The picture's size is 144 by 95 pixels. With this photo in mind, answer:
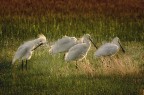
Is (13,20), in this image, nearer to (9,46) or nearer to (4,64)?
(9,46)

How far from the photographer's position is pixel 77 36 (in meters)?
17.3

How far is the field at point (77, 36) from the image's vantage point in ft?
39.0

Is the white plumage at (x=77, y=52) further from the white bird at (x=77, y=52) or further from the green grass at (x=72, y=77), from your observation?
the green grass at (x=72, y=77)

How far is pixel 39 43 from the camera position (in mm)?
14133

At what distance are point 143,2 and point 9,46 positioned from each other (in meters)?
7.46

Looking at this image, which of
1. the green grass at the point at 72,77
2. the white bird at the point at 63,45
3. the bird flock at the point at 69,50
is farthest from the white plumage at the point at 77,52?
the white bird at the point at 63,45

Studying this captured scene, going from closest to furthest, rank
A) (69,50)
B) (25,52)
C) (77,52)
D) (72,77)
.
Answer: (72,77) → (77,52) → (25,52) → (69,50)

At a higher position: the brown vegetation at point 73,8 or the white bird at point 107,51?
the brown vegetation at point 73,8

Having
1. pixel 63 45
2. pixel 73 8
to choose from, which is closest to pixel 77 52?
pixel 63 45

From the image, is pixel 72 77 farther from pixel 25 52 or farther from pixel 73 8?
pixel 73 8

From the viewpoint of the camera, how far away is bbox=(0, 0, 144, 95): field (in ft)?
39.0

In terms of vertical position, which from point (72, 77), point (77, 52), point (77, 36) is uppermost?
point (77, 36)

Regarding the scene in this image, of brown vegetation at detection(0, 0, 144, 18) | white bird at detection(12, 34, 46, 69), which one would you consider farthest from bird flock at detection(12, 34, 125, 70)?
brown vegetation at detection(0, 0, 144, 18)

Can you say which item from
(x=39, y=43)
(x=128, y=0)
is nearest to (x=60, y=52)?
(x=39, y=43)
